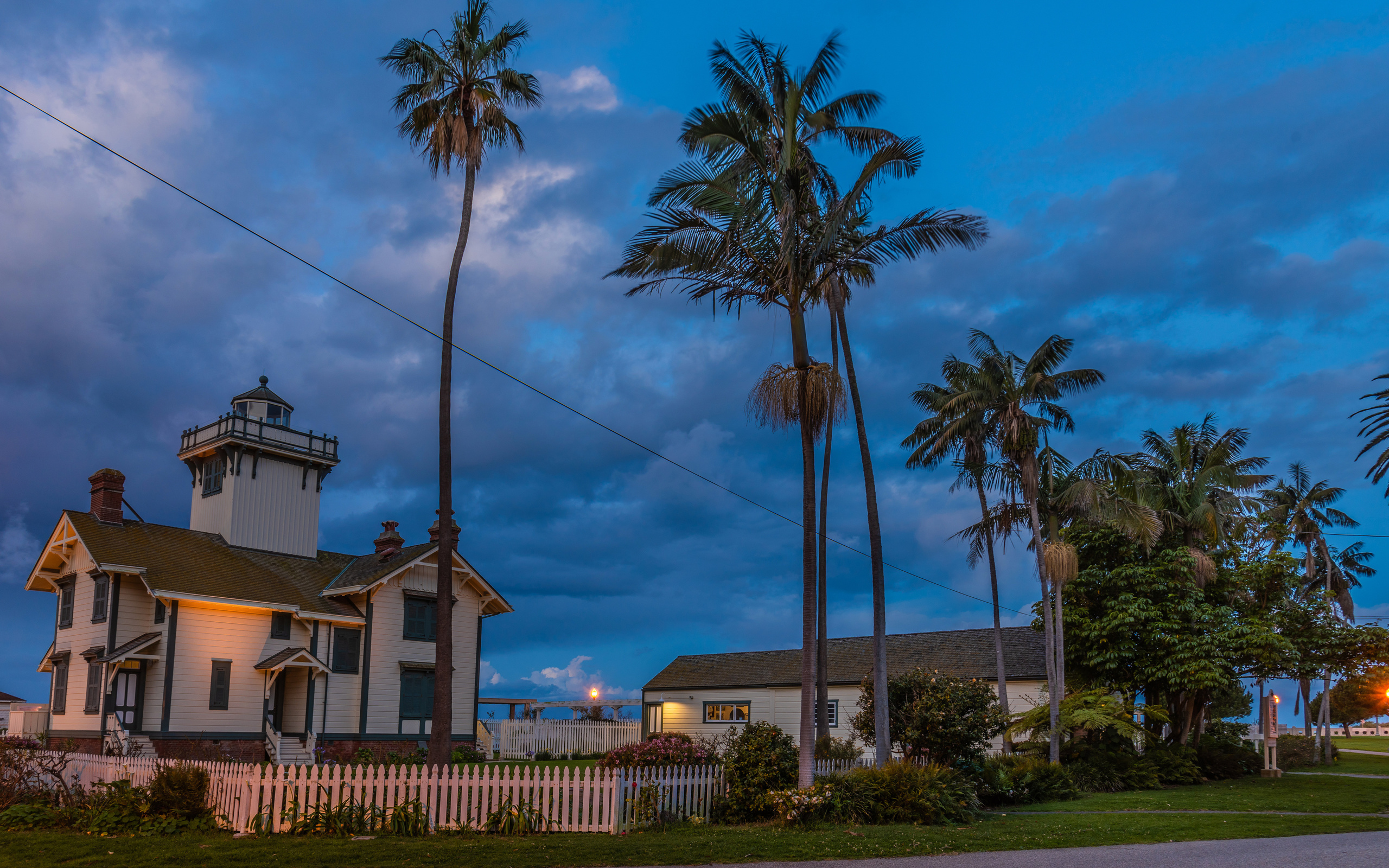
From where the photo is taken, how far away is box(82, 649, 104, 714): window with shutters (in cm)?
2658

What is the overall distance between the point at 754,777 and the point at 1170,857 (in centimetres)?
657

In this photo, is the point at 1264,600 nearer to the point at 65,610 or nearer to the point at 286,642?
the point at 286,642

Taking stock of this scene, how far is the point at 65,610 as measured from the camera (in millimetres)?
29344

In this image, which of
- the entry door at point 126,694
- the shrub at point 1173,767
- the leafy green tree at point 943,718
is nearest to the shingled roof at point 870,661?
the shrub at point 1173,767

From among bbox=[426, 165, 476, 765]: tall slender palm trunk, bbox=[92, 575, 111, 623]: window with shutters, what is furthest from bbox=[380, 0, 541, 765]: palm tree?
bbox=[92, 575, 111, 623]: window with shutters

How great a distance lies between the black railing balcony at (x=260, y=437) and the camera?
32.0m

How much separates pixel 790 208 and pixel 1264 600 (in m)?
27.3

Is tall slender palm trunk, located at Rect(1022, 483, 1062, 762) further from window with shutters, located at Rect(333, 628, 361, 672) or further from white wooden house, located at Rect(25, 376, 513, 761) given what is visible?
window with shutters, located at Rect(333, 628, 361, 672)

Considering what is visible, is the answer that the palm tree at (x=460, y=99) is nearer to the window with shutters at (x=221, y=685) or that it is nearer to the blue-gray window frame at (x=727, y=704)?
the window with shutters at (x=221, y=685)

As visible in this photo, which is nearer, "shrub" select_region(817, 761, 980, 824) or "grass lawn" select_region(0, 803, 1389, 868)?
"grass lawn" select_region(0, 803, 1389, 868)

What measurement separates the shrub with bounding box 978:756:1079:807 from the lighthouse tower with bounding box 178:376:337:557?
23.8 m

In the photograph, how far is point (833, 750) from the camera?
24.1m

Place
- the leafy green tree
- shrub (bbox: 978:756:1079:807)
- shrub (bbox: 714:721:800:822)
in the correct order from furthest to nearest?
the leafy green tree
shrub (bbox: 978:756:1079:807)
shrub (bbox: 714:721:800:822)

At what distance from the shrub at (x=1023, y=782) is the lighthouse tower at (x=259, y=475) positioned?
23838mm
